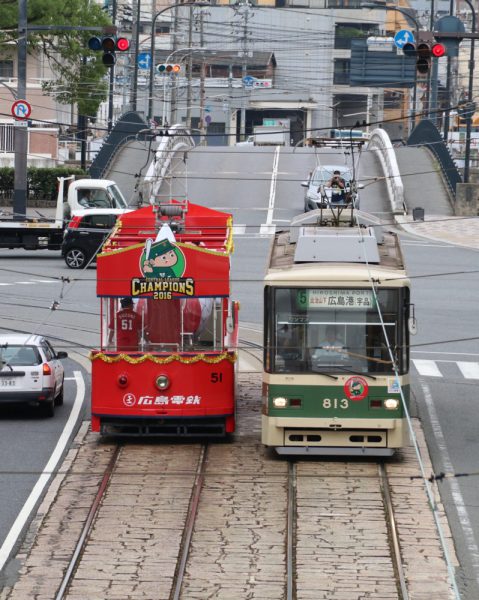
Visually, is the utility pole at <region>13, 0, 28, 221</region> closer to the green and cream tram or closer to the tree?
the tree

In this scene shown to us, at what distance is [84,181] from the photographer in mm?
48406

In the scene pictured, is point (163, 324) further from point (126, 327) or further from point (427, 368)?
point (427, 368)

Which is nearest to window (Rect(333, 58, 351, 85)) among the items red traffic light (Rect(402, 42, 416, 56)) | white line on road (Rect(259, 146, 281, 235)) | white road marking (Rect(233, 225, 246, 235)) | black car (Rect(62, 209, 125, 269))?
white line on road (Rect(259, 146, 281, 235))

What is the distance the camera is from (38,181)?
6469cm

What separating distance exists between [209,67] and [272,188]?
70.3 meters

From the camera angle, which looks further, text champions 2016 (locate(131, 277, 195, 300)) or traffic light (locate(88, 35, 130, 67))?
traffic light (locate(88, 35, 130, 67))

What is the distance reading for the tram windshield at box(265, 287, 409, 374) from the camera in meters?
19.6

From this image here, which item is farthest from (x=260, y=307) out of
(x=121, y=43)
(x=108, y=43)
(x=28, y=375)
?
(x=28, y=375)

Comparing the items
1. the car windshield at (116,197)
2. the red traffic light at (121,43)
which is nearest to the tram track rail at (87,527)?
the red traffic light at (121,43)

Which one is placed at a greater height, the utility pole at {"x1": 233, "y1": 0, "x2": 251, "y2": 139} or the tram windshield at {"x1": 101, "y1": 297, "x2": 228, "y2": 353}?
the utility pole at {"x1": 233, "y1": 0, "x2": 251, "y2": 139}

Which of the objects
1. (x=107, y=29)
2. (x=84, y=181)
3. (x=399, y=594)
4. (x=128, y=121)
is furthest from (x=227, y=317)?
(x=128, y=121)

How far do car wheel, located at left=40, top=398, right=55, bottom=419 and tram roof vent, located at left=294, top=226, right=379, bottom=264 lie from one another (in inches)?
221

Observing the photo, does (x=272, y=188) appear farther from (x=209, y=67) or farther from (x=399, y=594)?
(x=209, y=67)

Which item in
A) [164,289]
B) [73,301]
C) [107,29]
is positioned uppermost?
[107,29]
